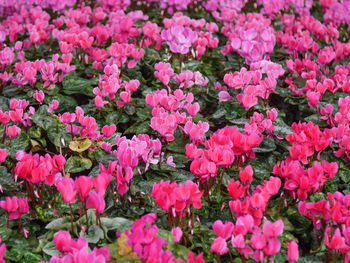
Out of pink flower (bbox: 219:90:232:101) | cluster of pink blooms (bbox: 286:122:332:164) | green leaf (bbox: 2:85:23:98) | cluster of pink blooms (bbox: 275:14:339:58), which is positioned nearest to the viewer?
cluster of pink blooms (bbox: 286:122:332:164)

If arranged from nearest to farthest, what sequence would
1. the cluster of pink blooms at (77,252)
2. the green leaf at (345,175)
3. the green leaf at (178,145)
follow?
the cluster of pink blooms at (77,252) → the green leaf at (345,175) → the green leaf at (178,145)

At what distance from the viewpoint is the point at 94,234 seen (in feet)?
5.90

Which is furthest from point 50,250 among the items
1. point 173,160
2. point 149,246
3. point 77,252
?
point 173,160

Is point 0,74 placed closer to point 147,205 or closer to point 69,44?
point 69,44

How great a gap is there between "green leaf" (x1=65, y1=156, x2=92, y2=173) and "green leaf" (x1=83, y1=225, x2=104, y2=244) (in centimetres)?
58

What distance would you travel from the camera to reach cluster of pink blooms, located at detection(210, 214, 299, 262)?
4.98 feet

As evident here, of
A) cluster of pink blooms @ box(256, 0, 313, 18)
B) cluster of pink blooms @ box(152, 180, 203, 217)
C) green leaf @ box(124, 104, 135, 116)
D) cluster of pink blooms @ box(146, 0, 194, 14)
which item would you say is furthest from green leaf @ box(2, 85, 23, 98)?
cluster of pink blooms @ box(256, 0, 313, 18)

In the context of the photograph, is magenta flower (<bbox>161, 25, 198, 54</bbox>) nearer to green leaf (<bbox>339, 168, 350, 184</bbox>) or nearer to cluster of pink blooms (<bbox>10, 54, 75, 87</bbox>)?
cluster of pink blooms (<bbox>10, 54, 75, 87</bbox>)

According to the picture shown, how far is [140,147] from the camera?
6.76 ft

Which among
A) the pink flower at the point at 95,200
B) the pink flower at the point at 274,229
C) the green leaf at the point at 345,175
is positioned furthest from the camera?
the green leaf at the point at 345,175

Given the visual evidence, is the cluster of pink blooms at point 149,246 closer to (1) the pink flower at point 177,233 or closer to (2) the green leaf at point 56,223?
(1) the pink flower at point 177,233

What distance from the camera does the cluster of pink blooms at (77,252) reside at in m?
1.43

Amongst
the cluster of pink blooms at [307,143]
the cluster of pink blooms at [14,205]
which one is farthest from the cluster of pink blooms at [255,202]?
the cluster of pink blooms at [14,205]

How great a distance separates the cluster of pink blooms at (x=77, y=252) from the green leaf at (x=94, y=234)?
6.7 inches
